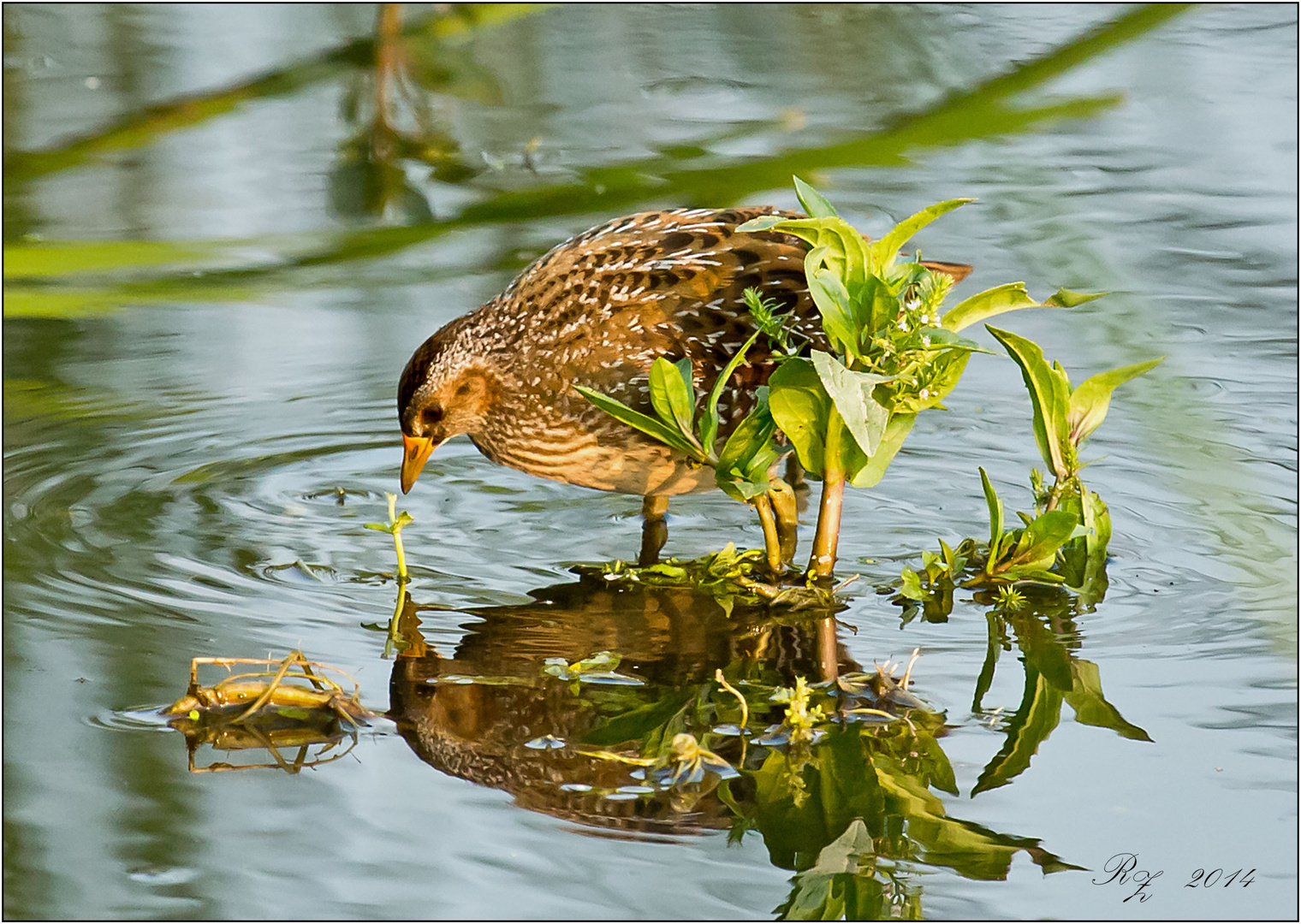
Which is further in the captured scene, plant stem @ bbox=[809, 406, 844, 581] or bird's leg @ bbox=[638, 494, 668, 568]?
bird's leg @ bbox=[638, 494, 668, 568]

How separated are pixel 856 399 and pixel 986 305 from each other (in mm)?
503

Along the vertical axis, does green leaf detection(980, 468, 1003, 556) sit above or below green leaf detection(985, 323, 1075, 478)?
below

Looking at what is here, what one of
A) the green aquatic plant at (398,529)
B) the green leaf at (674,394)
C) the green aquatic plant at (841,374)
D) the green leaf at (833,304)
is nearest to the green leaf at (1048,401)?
the green aquatic plant at (841,374)

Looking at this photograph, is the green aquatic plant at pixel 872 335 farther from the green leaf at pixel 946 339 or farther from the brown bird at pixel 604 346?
the brown bird at pixel 604 346

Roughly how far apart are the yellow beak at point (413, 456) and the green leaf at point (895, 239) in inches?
69.0

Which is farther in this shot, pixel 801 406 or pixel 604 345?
pixel 604 345

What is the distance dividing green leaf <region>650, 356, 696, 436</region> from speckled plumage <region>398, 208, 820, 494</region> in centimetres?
38

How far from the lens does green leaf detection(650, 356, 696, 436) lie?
15.5ft

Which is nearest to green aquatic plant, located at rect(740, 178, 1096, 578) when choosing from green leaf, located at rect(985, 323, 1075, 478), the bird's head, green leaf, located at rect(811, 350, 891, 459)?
green leaf, located at rect(811, 350, 891, 459)

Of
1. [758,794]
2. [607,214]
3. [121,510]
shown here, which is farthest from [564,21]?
[758,794]

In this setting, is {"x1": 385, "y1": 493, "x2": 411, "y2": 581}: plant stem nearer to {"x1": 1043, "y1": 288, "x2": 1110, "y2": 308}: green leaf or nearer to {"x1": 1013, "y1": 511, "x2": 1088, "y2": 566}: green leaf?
{"x1": 1013, "y1": 511, "x2": 1088, "y2": 566}: green leaf

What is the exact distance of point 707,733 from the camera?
407cm

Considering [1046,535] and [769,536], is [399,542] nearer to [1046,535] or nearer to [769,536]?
[769,536]
